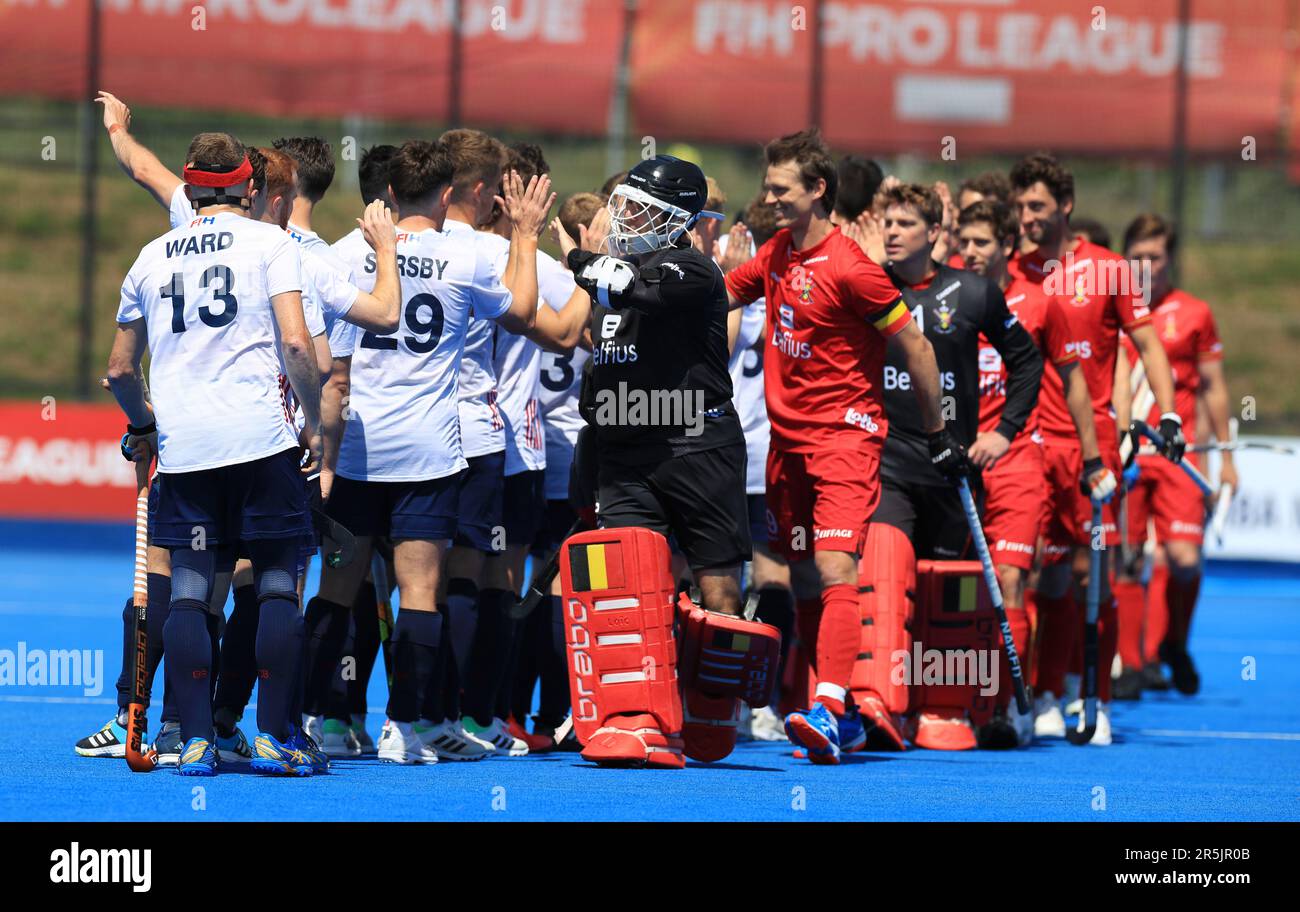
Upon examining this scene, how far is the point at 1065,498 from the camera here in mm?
9484

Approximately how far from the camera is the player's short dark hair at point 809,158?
777 centimetres

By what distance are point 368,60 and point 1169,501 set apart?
34.8 feet

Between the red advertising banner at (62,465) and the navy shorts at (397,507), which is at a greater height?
the navy shorts at (397,507)

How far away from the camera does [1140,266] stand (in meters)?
11.2

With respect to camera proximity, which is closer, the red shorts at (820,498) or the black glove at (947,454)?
the red shorts at (820,498)

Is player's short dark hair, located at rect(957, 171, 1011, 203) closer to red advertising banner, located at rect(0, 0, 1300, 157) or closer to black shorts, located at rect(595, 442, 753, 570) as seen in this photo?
black shorts, located at rect(595, 442, 753, 570)

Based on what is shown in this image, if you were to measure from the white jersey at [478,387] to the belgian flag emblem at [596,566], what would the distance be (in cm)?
73

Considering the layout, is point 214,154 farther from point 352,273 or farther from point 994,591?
point 994,591

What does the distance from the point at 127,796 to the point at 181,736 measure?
71 cm

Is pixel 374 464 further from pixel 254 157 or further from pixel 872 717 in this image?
pixel 872 717

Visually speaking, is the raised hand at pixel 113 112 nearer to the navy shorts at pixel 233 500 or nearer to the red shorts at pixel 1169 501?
the navy shorts at pixel 233 500

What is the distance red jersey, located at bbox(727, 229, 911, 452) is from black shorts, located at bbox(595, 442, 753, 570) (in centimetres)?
68

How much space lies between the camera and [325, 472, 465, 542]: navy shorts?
7.35 meters

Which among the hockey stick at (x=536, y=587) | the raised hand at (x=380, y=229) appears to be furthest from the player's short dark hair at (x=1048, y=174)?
the raised hand at (x=380, y=229)
